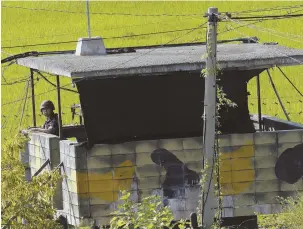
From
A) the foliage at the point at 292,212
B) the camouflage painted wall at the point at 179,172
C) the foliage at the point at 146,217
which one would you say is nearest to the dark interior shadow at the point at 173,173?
the camouflage painted wall at the point at 179,172

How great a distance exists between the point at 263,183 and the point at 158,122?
1.61m

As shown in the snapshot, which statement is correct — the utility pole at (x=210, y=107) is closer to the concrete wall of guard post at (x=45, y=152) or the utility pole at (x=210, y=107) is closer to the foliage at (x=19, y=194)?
the foliage at (x=19, y=194)

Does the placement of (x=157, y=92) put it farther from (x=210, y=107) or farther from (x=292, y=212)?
(x=210, y=107)

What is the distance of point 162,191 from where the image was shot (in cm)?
1641

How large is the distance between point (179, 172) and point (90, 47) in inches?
96.7

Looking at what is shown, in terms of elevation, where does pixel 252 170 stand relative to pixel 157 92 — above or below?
below

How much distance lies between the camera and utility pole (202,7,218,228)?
46.3ft

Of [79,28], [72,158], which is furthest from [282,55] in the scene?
[79,28]

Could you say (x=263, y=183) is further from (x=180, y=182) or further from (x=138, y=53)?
(x=138, y=53)

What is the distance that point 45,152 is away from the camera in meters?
17.0

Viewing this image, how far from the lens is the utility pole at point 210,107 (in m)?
14.1

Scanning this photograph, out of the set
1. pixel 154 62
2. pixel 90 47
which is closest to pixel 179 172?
pixel 154 62

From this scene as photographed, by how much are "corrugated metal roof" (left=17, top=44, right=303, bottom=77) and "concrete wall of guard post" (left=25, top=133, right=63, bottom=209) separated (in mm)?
963

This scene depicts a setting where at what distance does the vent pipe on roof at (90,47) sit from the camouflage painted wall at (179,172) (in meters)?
1.63
